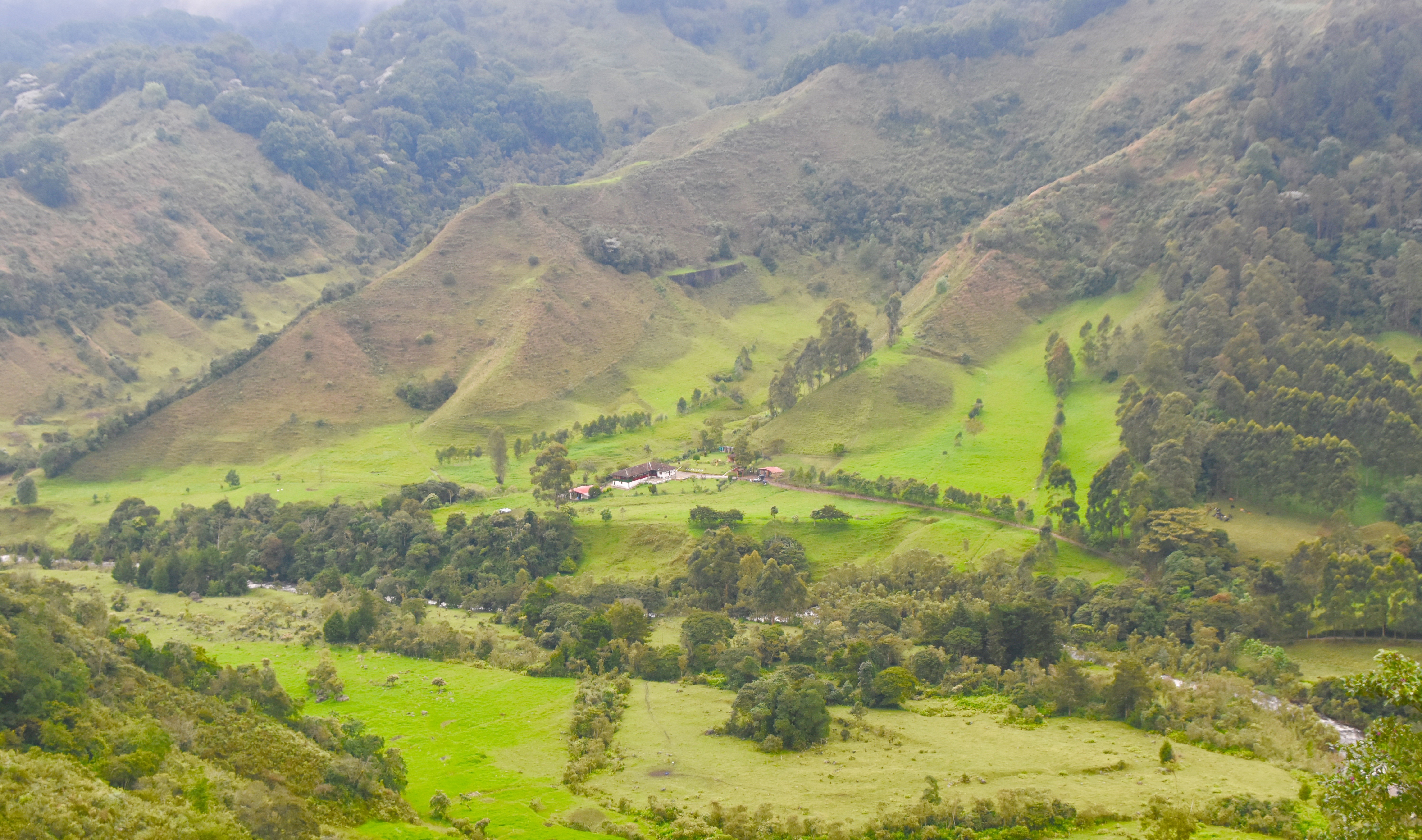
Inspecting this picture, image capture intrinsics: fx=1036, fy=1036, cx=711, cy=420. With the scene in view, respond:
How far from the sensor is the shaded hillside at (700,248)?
11356 cm

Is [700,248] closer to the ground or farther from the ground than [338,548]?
farther from the ground

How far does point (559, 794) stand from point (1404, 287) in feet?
283

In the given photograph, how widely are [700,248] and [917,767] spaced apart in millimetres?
116362

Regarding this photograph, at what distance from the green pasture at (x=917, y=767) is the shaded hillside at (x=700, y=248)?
64.9m

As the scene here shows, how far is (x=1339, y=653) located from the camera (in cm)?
5747

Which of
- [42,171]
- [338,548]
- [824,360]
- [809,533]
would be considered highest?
[42,171]

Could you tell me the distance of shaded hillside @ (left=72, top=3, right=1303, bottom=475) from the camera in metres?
114

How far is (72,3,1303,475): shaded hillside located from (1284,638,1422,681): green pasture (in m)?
59.1

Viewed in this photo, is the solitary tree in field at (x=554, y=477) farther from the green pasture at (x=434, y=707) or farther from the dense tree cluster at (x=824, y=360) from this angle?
the dense tree cluster at (x=824, y=360)

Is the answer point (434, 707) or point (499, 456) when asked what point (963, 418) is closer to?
point (499, 456)

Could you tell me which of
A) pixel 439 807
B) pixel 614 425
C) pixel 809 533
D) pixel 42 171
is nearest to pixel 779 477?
pixel 809 533

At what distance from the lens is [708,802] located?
40.8 m

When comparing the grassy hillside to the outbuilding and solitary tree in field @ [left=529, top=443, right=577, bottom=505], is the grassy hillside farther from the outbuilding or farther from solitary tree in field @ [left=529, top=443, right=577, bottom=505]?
the outbuilding

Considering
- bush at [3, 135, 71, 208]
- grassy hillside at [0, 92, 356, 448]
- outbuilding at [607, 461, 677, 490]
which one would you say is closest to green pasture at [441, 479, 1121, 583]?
outbuilding at [607, 461, 677, 490]
